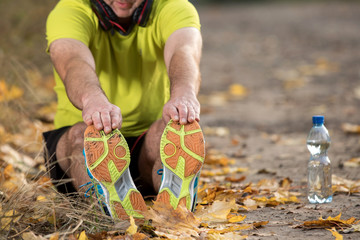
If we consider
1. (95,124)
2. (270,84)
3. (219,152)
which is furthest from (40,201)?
(270,84)

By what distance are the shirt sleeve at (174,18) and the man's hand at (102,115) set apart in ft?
2.11

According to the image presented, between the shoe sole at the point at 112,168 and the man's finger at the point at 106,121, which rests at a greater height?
the man's finger at the point at 106,121

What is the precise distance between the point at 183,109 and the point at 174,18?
0.67 meters

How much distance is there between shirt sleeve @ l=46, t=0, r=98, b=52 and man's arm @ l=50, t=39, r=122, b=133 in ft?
0.12

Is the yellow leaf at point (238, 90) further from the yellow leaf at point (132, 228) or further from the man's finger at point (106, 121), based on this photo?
the yellow leaf at point (132, 228)

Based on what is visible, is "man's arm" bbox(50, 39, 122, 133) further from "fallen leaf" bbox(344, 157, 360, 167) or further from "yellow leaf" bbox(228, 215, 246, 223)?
"fallen leaf" bbox(344, 157, 360, 167)

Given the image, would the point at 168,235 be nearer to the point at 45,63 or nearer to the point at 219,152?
the point at 219,152

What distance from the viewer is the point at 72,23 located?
2.68 meters

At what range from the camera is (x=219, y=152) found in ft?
13.6

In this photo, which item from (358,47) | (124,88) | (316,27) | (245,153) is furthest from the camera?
(316,27)

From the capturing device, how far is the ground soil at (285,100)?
2660 mm

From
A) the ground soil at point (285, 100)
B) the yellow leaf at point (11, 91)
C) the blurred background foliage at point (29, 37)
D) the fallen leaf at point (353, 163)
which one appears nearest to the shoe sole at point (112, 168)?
the ground soil at point (285, 100)

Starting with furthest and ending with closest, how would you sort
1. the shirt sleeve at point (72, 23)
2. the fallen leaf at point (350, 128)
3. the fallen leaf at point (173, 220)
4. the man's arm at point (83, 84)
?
the fallen leaf at point (350, 128) → the shirt sleeve at point (72, 23) → the man's arm at point (83, 84) → the fallen leaf at point (173, 220)

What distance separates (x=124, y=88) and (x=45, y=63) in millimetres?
3016
